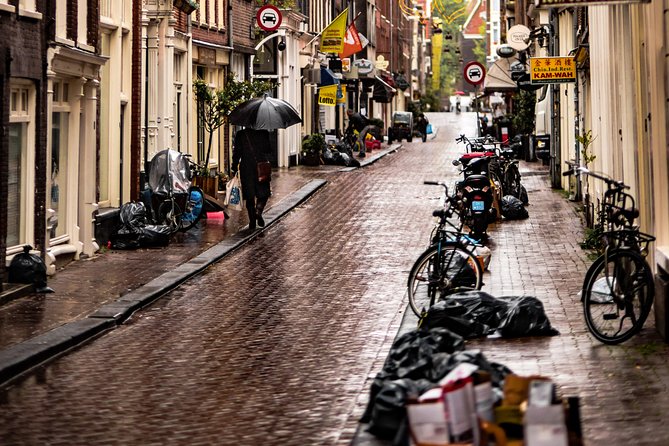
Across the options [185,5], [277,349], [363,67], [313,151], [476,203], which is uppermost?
[363,67]

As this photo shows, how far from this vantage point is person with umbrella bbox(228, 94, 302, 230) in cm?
2258

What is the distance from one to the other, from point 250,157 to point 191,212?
1305 millimetres

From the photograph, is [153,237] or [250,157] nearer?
[153,237]

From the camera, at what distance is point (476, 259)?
555 inches

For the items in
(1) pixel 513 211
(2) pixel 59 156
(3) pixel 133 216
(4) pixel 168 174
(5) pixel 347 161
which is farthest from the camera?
(5) pixel 347 161

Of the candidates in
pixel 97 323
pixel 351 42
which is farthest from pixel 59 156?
pixel 351 42

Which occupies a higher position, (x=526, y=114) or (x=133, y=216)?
(x=526, y=114)

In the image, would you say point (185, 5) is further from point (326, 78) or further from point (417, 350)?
point (326, 78)

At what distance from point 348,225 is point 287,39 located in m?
20.5

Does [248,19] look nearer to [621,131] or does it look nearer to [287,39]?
[287,39]

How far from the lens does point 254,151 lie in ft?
74.3

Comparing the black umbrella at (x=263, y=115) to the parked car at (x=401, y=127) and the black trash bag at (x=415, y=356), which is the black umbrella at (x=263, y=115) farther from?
the parked car at (x=401, y=127)

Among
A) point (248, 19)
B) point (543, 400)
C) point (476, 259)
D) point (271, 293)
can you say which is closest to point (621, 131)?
point (476, 259)

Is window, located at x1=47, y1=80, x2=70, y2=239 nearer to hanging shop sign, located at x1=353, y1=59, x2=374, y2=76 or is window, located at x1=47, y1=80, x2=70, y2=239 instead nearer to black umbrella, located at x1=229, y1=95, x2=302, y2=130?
black umbrella, located at x1=229, y1=95, x2=302, y2=130
